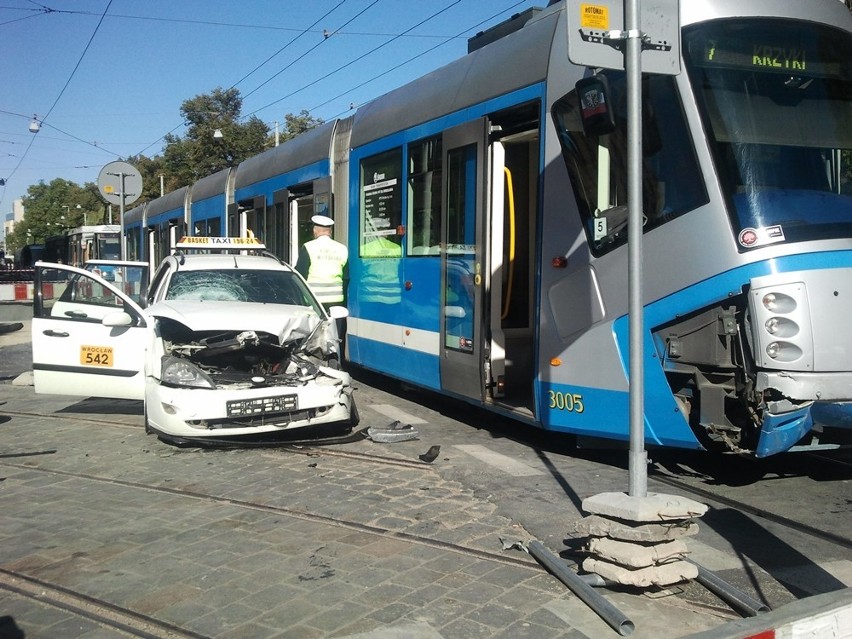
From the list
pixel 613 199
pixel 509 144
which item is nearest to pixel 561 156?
pixel 613 199

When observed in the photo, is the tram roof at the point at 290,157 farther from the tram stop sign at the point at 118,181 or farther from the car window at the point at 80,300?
the car window at the point at 80,300

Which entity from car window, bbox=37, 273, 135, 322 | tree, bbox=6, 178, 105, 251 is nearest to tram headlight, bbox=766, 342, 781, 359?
car window, bbox=37, 273, 135, 322

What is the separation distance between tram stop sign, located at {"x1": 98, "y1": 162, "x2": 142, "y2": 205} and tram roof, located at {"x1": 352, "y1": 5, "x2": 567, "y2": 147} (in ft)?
16.0

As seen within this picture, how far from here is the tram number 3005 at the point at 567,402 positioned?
6344mm

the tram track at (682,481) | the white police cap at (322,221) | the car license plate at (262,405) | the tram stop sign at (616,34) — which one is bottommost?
the tram track at (682,481)

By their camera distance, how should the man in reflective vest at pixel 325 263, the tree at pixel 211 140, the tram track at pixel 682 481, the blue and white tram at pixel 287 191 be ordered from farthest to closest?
the tree at pixel 211 140
the blue and white tram at pixel 287 191
the man in reflective vest at pixel 325 263
the tram track at pixel 682 481

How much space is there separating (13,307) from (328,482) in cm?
2048

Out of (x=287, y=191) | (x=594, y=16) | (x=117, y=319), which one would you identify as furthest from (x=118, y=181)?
(x=594, y=16)

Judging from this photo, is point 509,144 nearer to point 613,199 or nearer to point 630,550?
point 613,199

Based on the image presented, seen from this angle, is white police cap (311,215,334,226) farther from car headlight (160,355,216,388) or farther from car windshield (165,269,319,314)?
car headlight (160,355,216,388)

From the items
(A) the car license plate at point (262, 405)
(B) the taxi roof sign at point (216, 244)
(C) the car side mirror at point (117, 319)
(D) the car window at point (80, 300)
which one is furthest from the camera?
(B) the taxi roof sign at point (216, 244)

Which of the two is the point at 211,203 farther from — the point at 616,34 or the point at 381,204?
the point at 616,34

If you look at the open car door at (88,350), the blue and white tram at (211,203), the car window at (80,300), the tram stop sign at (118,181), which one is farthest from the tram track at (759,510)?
the blue and white tram at (211,203)

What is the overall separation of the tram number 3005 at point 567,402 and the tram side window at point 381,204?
330cm
